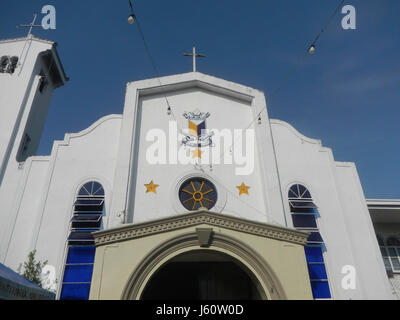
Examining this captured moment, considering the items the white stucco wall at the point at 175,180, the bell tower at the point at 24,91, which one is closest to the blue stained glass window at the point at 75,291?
the white stucco wall at the point at 175,180

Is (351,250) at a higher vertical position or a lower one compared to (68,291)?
higher

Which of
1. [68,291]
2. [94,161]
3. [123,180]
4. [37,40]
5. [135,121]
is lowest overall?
[68,291]

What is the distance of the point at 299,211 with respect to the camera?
1267 centimetres

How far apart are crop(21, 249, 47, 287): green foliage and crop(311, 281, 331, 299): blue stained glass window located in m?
9.61

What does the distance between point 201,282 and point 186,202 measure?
3069 mm

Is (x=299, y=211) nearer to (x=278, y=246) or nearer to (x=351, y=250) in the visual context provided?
(x=351, y=250)

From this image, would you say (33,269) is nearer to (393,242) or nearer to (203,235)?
(203,235)

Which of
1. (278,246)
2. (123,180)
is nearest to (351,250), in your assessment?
(278,246)

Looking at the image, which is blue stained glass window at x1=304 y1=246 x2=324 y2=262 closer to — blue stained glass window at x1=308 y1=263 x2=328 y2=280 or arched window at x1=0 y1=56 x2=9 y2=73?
blue stained glass window at x1=308 y1=263 x2=328 y2=280

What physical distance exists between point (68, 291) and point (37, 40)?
45.2ft

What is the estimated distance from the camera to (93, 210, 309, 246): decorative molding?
30.3 ft

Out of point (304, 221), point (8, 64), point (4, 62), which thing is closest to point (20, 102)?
point (8, 64)

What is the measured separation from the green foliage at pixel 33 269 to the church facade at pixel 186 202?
367mm

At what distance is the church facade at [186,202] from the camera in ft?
30.4
